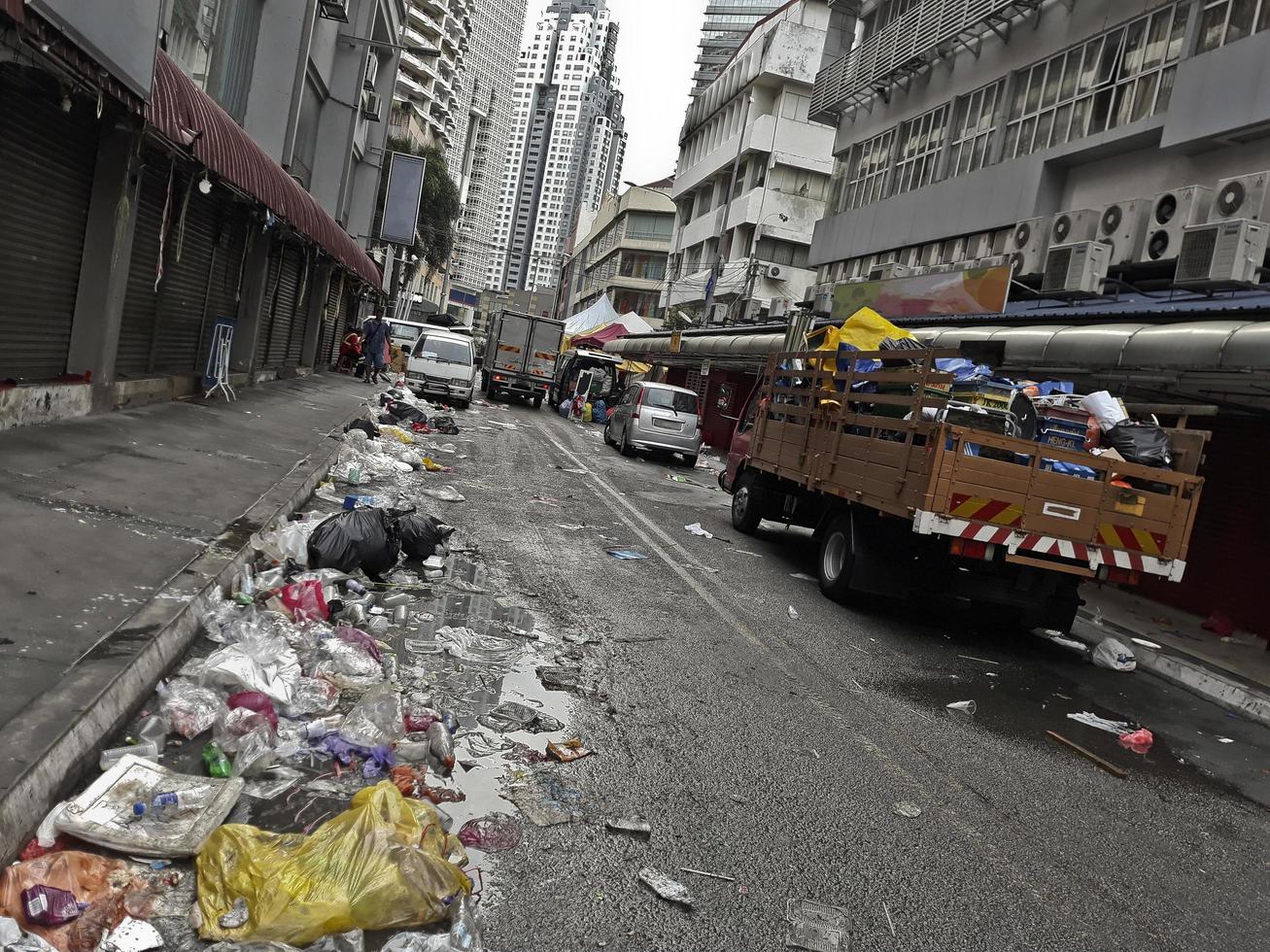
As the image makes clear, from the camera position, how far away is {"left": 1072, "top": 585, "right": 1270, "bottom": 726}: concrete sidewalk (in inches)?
335

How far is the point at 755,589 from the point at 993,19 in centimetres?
1920

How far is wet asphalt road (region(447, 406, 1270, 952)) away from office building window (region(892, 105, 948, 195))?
64.9 ft

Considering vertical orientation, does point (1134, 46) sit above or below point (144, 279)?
above

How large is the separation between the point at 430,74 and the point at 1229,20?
3799 inches

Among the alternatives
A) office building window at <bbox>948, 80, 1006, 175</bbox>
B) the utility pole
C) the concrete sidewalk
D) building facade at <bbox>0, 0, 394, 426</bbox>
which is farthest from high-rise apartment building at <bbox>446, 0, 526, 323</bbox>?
the concrete sidewalk

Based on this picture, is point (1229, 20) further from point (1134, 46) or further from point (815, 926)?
point (815, 926)

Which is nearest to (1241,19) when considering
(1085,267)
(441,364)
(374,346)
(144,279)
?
(1085,267)

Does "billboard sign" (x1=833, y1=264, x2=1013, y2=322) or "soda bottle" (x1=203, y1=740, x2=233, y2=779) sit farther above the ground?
"billboard sign" (x1=833, y1=264, x2=1013, y2=322)

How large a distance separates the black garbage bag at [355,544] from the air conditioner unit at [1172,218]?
13.4m

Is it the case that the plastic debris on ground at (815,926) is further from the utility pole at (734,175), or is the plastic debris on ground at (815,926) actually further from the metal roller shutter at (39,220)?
the utility pole at (734,175)

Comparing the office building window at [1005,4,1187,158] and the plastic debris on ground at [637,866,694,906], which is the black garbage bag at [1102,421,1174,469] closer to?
the plastic debris on ground at [637,866,694,906]

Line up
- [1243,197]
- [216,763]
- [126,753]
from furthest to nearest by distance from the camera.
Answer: [1243,197] < [216,763] < [126,753]

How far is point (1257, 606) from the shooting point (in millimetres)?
11797

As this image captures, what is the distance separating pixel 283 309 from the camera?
22766mm
